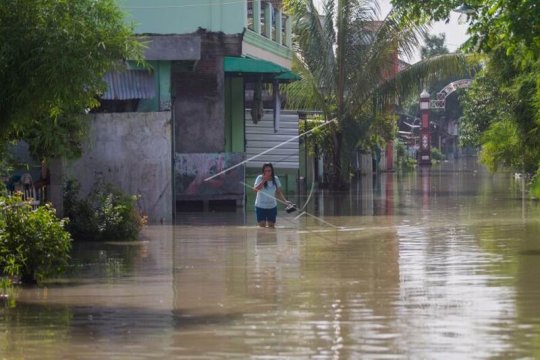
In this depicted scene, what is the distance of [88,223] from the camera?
18594 mm

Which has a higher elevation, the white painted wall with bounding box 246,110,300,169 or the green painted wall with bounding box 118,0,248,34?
the green painted wall with bounding box 118,0,248,34

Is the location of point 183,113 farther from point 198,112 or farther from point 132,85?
point 132,85

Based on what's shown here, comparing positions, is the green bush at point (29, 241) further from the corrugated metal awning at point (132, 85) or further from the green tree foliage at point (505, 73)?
the corrugated metal awning at point (132, 85)

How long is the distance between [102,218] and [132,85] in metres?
7.95

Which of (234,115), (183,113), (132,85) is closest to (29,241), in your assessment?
(132,85)

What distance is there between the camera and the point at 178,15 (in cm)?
2912

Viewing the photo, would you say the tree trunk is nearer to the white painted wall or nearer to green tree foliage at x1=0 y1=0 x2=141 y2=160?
the white painted wall

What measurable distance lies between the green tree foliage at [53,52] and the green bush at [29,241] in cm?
90

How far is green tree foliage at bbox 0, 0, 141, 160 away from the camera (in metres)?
11.0

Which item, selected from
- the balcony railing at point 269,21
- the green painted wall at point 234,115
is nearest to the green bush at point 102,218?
the green painted wall at point 234,115

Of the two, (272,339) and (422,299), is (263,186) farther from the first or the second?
(272,339)

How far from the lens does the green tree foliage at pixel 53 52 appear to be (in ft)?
36.2

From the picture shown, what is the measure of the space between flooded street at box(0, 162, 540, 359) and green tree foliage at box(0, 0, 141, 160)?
2045mm

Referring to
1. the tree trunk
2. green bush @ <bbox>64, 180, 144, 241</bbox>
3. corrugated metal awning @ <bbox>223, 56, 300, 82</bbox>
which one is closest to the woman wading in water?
green bush @ <bbox>64, 180, 144, 241</bbox>
